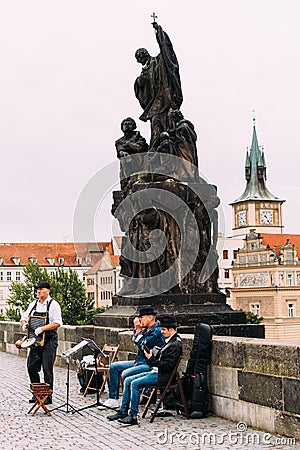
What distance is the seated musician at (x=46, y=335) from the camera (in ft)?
32.8

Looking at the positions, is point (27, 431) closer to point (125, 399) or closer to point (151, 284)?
point (125, 399)

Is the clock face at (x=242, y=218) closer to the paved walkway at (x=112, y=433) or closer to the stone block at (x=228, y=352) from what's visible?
the paved walkway at (x=112, y=433)

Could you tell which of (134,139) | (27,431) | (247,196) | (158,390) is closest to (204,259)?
(134,139)

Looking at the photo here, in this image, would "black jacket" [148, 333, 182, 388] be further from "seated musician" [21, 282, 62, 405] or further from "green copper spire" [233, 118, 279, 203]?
"green copper spire" [233, 118, 279, 203]

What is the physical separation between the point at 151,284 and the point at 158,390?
13.1 feet

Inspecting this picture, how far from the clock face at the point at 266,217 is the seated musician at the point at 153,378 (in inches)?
4905

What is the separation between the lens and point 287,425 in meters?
7.13

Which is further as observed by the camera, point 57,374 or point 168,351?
point 57,374

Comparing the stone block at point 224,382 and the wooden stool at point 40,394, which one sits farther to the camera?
the wooden stool at point 40,394

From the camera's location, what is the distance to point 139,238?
1307cm

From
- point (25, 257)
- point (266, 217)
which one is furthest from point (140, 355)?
point (266, 217)

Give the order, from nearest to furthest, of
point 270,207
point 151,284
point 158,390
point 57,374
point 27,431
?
point 27,431 < point 158,390 < point 151,284 < point 57,374 < point 270,207

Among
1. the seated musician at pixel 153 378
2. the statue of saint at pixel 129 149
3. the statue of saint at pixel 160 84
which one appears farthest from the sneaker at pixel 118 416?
the statue of saint at pixel 160 84

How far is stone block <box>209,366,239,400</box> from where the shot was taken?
822 cm
